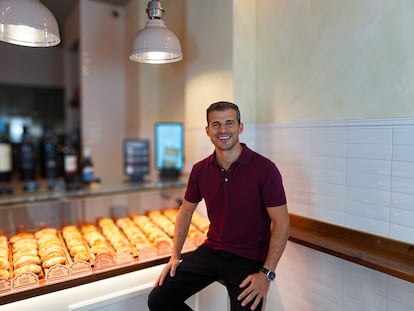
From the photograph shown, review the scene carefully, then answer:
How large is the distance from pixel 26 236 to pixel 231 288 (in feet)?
3.93

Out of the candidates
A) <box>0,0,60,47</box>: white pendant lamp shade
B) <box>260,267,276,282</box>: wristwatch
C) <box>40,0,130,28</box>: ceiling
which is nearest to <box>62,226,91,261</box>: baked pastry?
<box>260,267,276,282</box>: wristwatch

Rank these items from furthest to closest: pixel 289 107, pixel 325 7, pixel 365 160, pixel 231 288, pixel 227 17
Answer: pixel 227 17
pixel 289 107
pixel 325 7
pixel 365 160
pixel 231 288

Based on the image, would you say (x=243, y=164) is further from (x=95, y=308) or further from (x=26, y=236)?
(x=26, y=236)

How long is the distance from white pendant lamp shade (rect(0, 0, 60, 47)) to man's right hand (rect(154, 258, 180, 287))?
1.22 m

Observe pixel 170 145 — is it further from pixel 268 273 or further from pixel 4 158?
pixel 268 273

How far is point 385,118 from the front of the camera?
1.53 metres

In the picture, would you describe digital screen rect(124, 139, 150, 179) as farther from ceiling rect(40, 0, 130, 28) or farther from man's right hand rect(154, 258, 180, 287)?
ceiling rect(40, 0, 130, 28)

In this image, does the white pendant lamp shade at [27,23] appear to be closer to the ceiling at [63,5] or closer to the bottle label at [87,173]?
the bottle label at [87,173]

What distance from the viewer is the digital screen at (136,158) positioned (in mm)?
2557

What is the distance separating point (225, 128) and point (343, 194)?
0.77 meters

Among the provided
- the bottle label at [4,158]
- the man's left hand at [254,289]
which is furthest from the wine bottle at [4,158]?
the man's left hand at [254,289]

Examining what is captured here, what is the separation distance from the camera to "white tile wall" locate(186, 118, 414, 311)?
1486mm

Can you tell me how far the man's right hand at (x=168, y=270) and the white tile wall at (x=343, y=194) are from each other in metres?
0.80

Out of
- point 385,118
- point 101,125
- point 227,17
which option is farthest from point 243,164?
point 101,125
